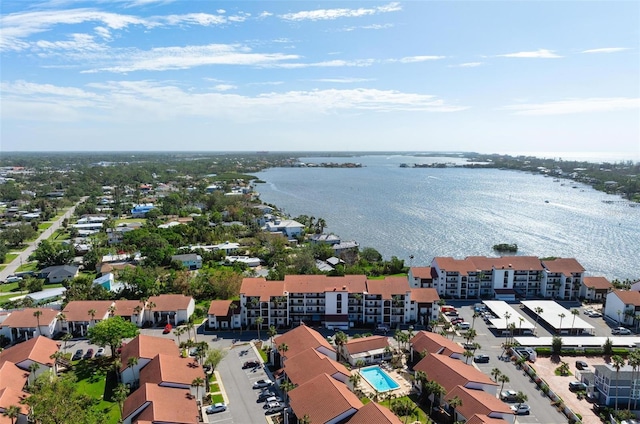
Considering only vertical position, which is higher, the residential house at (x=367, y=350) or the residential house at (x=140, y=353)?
the residential house at (x=140, y=353)

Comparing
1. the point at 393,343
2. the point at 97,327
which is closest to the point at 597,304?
the point at 393,343

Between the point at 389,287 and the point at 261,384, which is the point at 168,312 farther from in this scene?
the point at 389,287

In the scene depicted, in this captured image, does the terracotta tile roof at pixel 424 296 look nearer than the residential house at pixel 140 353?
No

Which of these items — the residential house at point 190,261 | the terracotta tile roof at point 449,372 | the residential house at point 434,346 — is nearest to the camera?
the terracotta tile roof at point 449,372

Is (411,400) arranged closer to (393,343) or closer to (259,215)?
(393,343)

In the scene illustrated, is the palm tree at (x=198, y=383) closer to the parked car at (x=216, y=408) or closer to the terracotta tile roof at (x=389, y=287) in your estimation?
the parked car at (x=216, y=408)

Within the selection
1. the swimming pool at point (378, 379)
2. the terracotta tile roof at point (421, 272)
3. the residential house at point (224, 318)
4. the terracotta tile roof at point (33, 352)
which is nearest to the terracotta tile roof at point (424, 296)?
the terracotta tile roof at point (421, 272)

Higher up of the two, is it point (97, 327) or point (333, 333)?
point (97, 327)
